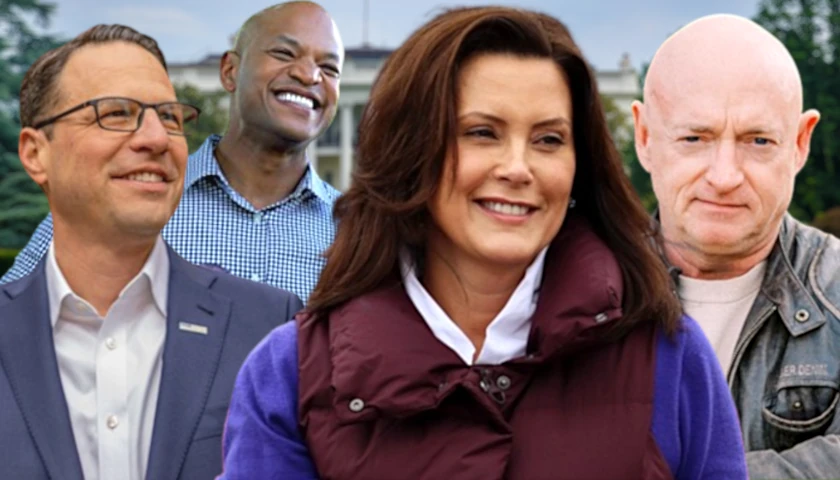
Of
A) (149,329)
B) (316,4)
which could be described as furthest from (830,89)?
(149,329)

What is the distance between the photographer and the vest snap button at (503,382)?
2.44 meters

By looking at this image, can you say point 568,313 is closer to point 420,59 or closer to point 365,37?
point 420,59

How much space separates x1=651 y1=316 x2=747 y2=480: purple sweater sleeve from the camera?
242 centimetres

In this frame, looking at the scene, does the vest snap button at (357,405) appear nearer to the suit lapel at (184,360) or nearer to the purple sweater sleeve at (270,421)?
the purple sweater sleeve at (270,421)

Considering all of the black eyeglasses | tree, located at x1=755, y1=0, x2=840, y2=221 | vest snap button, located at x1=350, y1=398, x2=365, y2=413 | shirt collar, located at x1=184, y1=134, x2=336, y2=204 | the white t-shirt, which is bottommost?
tree, located at x1=755, y1=0, x2=840, y2=221

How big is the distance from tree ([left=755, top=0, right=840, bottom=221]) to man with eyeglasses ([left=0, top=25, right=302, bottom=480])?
31.3 metres

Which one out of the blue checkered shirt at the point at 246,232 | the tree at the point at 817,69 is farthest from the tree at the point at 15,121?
the blue checkered shirt at the point at 246,232

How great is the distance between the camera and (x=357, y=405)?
239 cm

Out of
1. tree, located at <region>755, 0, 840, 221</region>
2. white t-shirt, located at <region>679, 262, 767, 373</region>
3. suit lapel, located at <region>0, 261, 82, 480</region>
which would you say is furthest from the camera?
tree, located at <region>755, 0, 840, 221</region>

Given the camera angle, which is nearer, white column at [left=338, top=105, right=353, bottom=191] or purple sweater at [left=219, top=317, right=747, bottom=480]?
purple sweater at [left=219, top=317, right=747, bottom=480]

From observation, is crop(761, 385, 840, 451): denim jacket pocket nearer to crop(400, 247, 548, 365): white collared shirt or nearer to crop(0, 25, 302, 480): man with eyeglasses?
crop(400, 247, 548, 365): white collared shirt

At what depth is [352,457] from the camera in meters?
2.44

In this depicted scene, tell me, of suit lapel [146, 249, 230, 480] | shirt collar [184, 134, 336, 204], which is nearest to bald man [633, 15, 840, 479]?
suit lapel [146, 249, 230, 480]

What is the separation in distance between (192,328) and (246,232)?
1573mm
